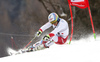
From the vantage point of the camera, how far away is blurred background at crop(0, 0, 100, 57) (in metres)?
5.68

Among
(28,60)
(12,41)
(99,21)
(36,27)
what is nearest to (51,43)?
(28,60)

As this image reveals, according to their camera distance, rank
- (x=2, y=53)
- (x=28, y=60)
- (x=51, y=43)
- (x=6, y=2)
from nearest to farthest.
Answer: (x=28, y=60) → (x=51, y=43) → (x=6, y=2) → (x=2, y=53)

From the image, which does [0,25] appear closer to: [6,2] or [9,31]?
[9,31]

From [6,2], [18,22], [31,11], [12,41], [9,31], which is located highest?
[6,2]

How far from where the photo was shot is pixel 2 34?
5.87 m

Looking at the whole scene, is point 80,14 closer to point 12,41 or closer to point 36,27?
point 36,27

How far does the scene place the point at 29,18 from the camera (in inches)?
237

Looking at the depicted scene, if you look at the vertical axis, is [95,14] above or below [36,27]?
above

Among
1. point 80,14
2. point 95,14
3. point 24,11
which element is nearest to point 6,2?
point 24,11

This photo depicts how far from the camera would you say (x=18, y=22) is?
586cm

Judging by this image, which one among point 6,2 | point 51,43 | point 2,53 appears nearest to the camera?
point 51,43

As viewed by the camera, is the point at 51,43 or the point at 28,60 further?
the point at 51,43

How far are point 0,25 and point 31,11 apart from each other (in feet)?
4.87

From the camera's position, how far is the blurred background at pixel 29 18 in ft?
18.6
